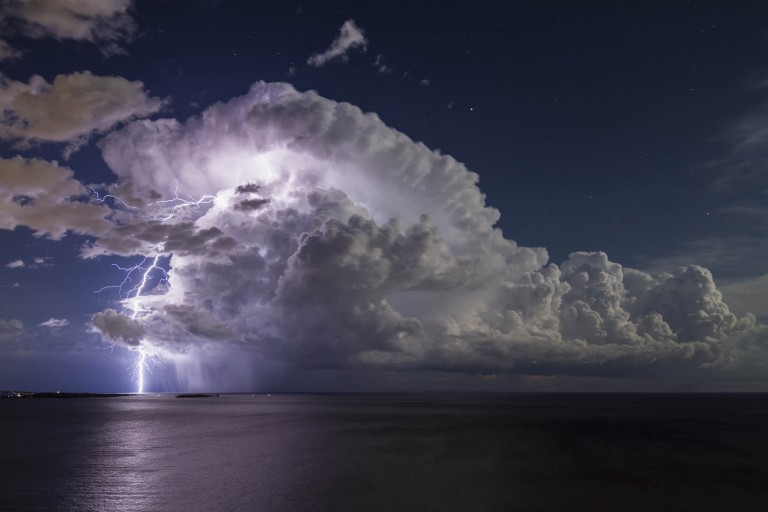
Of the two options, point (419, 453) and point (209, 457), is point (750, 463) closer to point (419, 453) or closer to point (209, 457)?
point (419, 453)

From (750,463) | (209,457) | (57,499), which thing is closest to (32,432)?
(209,457)

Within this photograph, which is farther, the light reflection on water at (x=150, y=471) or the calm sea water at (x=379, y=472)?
the calm sea water at (x=379, y=472)

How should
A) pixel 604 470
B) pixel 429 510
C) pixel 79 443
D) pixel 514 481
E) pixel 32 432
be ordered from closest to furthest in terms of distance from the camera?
pixel 429 510 → pixel 514 481 → pixel 604 470 → pixel 79 443 → pixel 32 432

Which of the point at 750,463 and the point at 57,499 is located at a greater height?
the point at 57,499

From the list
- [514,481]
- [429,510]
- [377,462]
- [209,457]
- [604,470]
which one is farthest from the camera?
[209,457]

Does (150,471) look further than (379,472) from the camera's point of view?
Yes

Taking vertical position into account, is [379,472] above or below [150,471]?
below

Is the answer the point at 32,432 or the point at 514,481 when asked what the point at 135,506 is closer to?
the point at 514,481

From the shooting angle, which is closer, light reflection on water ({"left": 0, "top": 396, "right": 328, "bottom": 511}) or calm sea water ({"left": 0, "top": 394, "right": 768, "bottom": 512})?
light reflection on water ({"left": 0, "top": 396, "right": 328, "bottom": 511})

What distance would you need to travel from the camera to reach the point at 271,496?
41500mm

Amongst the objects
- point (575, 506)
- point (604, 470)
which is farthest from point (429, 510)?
point (604, 470)

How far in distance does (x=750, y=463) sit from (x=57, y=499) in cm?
6815

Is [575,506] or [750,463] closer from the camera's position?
[575,506]

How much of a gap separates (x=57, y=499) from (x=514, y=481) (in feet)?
117
